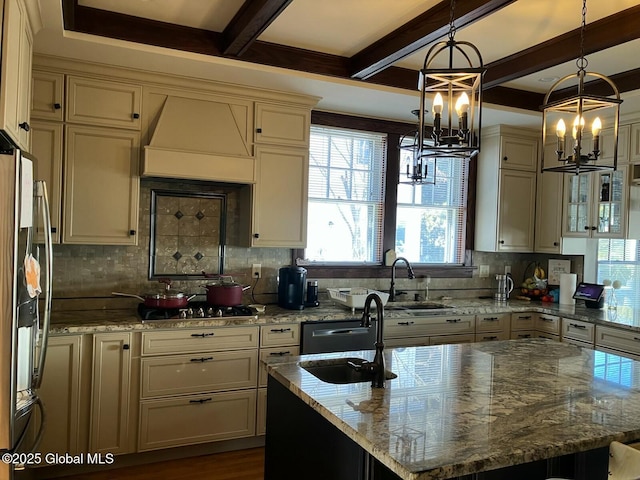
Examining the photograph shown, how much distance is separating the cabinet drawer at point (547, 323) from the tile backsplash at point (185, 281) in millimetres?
702

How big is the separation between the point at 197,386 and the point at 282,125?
1.92 metres

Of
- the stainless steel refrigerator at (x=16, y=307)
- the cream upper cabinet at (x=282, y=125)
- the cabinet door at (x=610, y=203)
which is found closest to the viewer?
the stainless steel refrigerator at (x=16, y=307)

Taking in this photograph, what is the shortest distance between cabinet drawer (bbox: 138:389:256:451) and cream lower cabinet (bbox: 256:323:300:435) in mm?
50

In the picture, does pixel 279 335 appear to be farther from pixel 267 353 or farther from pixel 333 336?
pixel 333 336

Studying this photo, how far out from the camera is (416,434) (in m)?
1.57

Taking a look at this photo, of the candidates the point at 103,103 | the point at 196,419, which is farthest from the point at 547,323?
the point at 103,103

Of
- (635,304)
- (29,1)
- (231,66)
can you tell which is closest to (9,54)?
(29,1)

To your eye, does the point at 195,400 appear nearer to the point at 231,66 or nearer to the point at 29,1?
the point at 231,66

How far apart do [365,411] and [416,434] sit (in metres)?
0.22

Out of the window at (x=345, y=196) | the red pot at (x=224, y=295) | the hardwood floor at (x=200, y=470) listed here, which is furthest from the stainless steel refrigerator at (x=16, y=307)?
the window at (x=345, y=196)

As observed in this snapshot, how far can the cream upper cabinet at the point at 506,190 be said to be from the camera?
15.6 feet

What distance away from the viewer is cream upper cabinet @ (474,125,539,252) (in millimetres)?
4770

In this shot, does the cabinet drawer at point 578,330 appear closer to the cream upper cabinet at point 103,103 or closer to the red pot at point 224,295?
the red pot at point 224,295

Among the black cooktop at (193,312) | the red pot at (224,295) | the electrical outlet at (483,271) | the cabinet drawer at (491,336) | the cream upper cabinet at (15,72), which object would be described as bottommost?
the cabinet drawer at (491,336)
